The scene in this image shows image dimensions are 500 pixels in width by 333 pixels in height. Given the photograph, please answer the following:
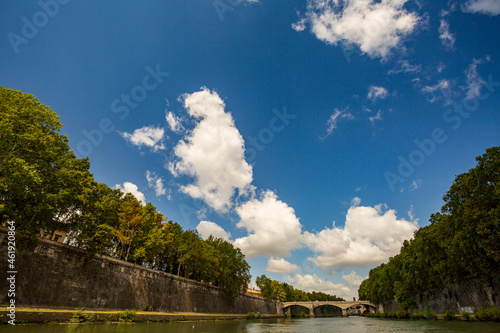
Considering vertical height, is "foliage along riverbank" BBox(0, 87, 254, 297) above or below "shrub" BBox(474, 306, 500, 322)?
above

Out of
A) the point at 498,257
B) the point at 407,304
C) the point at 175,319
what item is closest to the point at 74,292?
the point at 175,319

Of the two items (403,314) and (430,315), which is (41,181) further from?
(403,314)

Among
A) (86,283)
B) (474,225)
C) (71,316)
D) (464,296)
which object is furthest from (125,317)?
(464,296)

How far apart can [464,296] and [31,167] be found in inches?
2167

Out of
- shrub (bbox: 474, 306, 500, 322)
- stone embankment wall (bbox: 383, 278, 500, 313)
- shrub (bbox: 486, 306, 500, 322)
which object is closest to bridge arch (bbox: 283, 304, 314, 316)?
stone embankment wall (bbox: 383, 278, 500, 313)

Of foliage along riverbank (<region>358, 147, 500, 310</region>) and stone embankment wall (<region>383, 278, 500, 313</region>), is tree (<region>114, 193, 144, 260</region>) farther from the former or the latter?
stone embankment wall (<region>383, 278, 500, 313</region>)

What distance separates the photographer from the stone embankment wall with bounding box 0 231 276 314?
2034 centimetres

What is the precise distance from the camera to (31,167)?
16.1m

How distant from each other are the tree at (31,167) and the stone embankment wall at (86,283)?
2818 millimetres

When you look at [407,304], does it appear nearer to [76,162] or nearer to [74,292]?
[74,292]

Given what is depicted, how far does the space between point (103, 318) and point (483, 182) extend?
37.0 m

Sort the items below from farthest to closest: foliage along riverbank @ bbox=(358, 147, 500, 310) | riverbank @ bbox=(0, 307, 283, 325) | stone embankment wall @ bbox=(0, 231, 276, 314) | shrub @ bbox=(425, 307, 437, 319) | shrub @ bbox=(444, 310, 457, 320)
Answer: shrub @ bbox=(425, 307, 437, 319)
shrub @ bbox=(444, 310, 457, 320)
foliage along riverbank @ bbox=(358, 147, 500, 310)
stone embankment wall @ bbox=(0, 231, 276, 314)
riverbank @ bbox=(0, 307, 283, 325)

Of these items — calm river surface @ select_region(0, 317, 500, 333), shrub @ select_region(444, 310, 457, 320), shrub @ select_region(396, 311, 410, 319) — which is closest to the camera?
calm river surface @ select_region(0, 317, 500, 333)

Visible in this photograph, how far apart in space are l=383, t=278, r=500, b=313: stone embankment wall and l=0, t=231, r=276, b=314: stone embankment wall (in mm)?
42690
